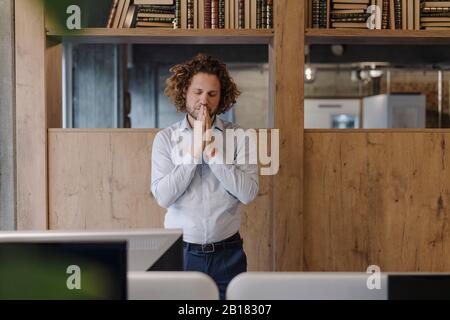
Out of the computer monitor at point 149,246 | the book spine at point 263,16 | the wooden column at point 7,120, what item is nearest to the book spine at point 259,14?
the book spine at point 263,16

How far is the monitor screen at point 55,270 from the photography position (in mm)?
1031

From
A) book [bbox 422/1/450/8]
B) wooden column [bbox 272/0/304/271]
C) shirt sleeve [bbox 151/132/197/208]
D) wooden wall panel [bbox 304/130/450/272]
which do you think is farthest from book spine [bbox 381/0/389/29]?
shirt sleeve [bbox 151/132/197/208]

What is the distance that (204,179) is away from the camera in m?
2.89

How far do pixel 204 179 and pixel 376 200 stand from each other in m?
1.24

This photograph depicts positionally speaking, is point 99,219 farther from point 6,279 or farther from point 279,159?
point 6,279

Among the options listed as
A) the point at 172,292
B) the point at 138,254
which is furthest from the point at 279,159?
the point at 172,292

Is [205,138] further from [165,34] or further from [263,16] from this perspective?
[263,16]

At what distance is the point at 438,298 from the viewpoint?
1037 mm

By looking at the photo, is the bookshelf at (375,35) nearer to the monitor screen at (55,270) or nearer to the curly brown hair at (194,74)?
the curly brown hair at (194,74)

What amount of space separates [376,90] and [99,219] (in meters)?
9.79

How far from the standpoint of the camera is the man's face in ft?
9.64

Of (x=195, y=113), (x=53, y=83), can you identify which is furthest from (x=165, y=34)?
(x=195, y=113)

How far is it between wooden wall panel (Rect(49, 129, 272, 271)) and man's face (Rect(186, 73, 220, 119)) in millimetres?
764

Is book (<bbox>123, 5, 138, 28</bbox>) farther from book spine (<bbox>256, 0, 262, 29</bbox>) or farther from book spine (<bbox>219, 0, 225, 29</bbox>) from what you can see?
book spine (<bbox>256, 0, 262, 29</bbox>)
